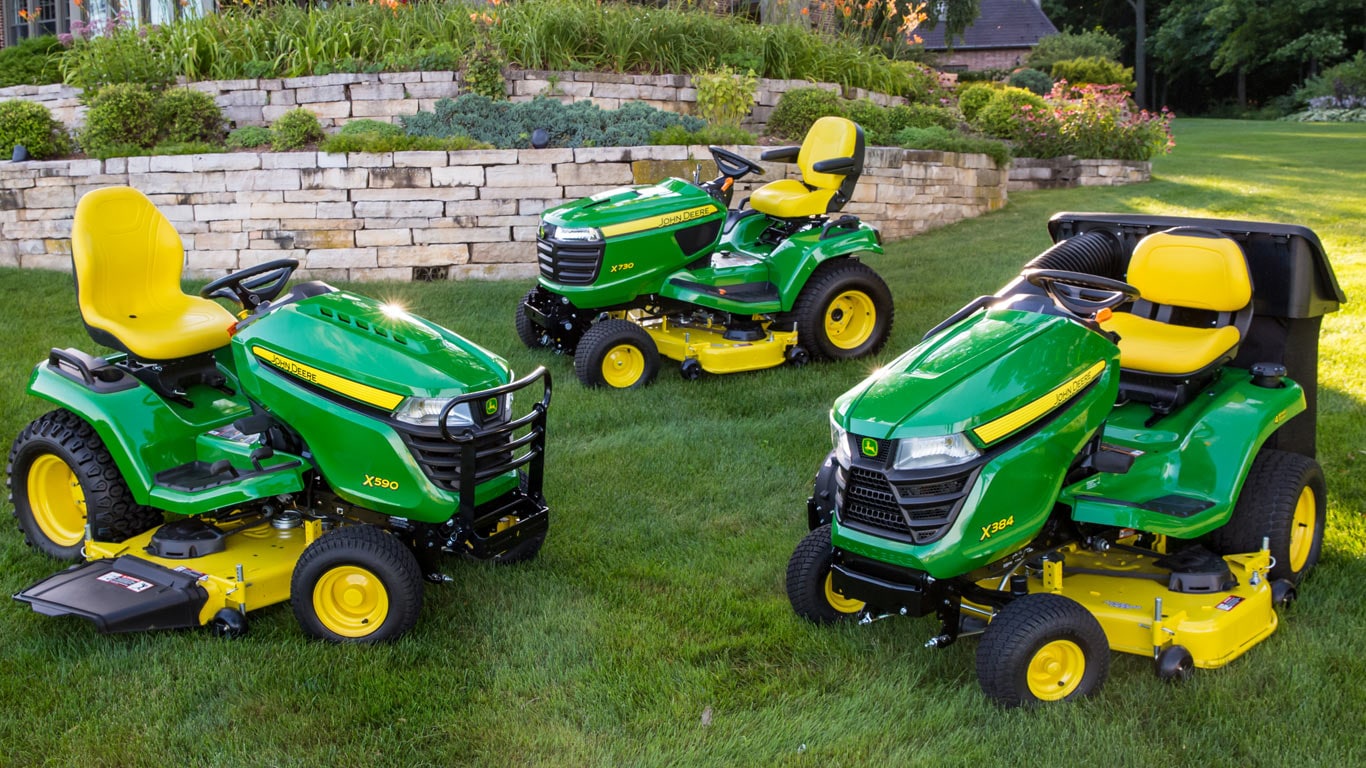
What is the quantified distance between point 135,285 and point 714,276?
3.12 metres

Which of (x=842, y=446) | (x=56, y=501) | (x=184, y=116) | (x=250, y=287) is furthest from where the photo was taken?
(x=184, y=116)

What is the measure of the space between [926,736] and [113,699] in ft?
7.41

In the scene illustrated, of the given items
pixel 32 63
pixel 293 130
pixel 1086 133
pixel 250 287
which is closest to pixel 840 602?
pixel 250 287

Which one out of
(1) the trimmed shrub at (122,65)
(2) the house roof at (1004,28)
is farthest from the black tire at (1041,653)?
(2) the house roof at (1004,28)

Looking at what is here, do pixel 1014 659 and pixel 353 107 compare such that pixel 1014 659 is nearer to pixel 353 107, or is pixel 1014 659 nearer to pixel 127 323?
→ pixel 127 323

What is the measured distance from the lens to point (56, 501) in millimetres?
4344

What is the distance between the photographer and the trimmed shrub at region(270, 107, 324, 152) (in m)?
9.61

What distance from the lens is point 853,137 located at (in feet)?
22.5

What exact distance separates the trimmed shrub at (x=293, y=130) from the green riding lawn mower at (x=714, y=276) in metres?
3.76

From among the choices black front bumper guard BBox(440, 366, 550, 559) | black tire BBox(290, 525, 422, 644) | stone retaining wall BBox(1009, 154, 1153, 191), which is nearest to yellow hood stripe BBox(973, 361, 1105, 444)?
black front bumper guard BBox(440, 366, 550, 559)

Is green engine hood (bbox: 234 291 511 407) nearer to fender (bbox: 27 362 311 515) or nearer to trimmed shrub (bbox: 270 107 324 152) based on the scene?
fender (bbox: 27 362 311 515)

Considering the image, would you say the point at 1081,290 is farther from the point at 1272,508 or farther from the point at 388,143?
the point at 388,143

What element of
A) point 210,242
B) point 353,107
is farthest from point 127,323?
point 353,107

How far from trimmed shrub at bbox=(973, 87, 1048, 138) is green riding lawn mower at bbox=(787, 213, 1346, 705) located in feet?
33.4
